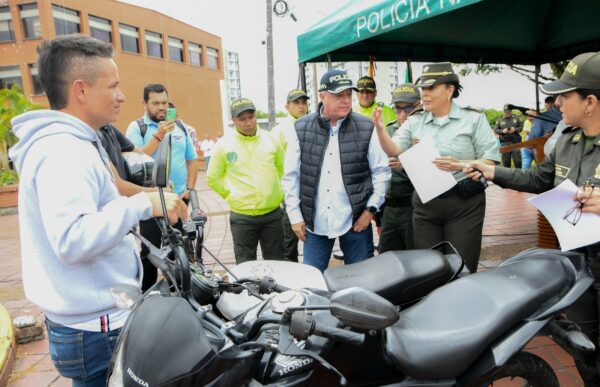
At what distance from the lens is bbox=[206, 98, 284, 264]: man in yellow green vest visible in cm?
372

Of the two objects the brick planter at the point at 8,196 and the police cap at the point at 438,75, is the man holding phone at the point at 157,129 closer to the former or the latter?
the police cap at the point at 438,75

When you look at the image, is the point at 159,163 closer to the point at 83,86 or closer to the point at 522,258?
the point at 83,86

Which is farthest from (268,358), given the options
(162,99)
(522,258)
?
(162,99)

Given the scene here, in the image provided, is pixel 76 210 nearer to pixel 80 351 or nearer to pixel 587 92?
pixel 80 351

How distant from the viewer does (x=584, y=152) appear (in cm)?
206

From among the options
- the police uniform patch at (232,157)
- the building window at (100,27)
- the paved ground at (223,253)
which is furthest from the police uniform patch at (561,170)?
the building window at (100,27)

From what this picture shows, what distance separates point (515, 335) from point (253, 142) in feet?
9.02

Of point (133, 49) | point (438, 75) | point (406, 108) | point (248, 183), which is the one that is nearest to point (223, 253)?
point (248, 183)

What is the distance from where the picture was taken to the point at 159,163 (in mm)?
1389

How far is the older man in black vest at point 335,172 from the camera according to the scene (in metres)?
3.04

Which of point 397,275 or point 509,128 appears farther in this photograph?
point 509,128

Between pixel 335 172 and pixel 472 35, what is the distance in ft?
11.7

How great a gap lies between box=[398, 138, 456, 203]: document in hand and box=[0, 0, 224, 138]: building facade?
20697mm

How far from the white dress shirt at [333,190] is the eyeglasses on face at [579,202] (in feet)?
4.26
